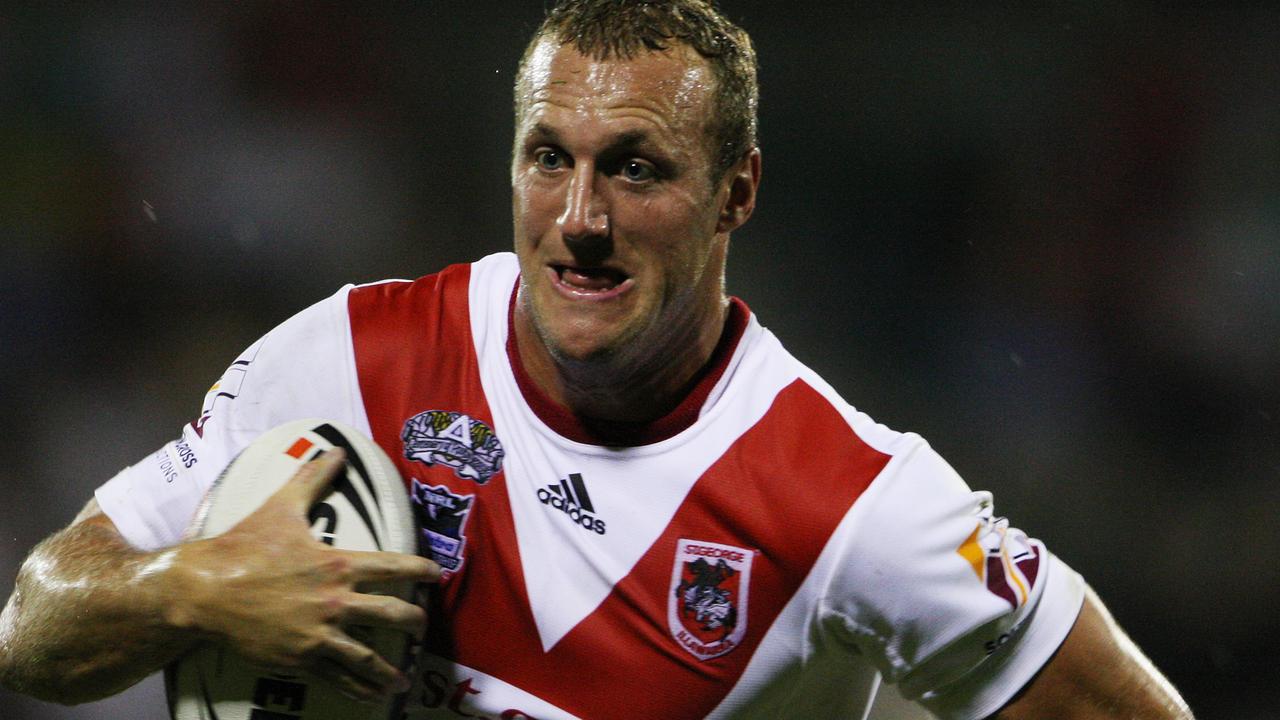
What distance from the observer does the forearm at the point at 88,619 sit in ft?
6.05

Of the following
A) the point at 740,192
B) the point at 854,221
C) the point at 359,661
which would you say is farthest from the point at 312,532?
the point at 854,221

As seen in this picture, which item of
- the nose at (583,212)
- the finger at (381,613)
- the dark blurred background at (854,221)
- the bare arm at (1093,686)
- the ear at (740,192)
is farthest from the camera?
the dark blurred background at (854,221)

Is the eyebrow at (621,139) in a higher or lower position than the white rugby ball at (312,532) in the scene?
higher

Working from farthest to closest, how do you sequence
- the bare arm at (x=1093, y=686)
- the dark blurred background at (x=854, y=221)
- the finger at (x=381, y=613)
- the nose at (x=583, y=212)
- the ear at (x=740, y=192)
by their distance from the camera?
the dark blurred background at (x=854, y=221)
the ear at (x=740, y=192)
the bare arm at (x=1093, y=686)
the nose at (x=583, y=212)
the finger at (x=381, y=613)

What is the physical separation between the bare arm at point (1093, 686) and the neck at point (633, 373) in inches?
29.1

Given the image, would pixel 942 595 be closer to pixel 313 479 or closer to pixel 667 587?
pixel 667 587

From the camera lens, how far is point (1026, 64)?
5195 mm

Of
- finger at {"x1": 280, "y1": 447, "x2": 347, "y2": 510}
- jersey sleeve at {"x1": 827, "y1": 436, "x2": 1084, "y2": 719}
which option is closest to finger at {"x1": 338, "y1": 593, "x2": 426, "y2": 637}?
finger at {"x1": 280, "y1": 447, "x2": 347, "y2": 510}

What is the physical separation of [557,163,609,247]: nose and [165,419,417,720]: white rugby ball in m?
0.45

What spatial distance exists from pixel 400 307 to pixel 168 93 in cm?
350

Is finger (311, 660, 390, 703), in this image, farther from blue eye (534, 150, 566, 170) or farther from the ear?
the ear

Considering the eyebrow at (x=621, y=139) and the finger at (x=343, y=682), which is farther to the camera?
the eyebrow at (x=621, y=139)

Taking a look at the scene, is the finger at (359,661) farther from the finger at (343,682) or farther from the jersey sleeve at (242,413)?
the jersey sleeve at (242,413)

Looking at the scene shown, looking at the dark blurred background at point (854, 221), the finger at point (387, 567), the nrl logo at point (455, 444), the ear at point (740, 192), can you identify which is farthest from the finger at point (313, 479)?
the dark blurred background at point (854, 221)
